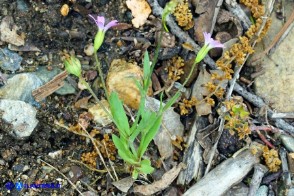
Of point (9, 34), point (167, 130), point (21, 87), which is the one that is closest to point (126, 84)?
point (167, 130)

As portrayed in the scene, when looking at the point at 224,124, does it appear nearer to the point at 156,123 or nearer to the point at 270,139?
the point at 270,139

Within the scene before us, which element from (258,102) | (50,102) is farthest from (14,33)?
(258,102)

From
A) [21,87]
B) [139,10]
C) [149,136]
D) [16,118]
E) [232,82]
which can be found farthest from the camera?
[139,10]

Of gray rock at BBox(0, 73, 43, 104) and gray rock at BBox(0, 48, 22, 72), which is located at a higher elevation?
gray rock at BBox(0, 48, 22, 72)

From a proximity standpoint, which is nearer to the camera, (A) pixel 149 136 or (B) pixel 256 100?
(A) pixel 149 136

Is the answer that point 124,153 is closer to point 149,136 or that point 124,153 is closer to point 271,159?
point 149,136

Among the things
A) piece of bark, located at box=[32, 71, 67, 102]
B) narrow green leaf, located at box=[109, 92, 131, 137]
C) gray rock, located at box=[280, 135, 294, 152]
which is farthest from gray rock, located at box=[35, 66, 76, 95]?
gray rock, located at box=[280, 135, 294, 152]

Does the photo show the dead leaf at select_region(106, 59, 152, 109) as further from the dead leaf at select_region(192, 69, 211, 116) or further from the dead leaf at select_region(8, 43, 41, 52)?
the dead leaf at select_region(8, 43, 41, 52)
